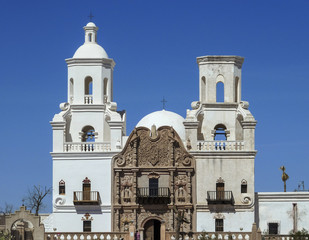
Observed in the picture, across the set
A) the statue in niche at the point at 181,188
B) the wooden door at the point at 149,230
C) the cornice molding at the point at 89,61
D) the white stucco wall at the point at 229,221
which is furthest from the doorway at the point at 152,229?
the cornice molding at the point at 89,61

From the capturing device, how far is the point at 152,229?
66.4m

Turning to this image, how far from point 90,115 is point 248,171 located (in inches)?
465

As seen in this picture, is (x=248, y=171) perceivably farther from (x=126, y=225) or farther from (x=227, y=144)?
(x=126, y=225)

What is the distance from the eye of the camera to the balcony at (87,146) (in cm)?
6725

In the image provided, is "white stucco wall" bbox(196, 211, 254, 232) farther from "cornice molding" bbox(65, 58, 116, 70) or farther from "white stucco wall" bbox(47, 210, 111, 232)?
"cornice molding" bbox(65, 58, 116, 70)

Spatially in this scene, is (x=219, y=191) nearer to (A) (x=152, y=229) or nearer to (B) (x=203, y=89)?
(A) (x=152, y=229)

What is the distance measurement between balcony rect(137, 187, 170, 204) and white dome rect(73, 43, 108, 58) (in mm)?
10154

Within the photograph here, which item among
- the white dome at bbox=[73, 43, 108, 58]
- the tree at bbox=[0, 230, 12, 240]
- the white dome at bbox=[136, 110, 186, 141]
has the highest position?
the white dome at bbox=[73, 43, 108, 58]

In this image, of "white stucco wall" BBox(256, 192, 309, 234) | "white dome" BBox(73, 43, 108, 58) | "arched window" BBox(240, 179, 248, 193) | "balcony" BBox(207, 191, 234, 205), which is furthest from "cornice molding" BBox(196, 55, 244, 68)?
"white stucco wall" BBox(256, 192, 309, 234)

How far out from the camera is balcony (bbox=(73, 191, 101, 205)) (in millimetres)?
66000

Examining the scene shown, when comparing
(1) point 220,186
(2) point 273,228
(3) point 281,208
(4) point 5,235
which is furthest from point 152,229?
(4) point 5,235

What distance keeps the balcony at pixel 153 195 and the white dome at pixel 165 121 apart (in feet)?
16.9

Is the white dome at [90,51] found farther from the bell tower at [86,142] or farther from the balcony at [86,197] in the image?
the balcony at [86,197]

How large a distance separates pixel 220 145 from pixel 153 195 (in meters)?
5.76
